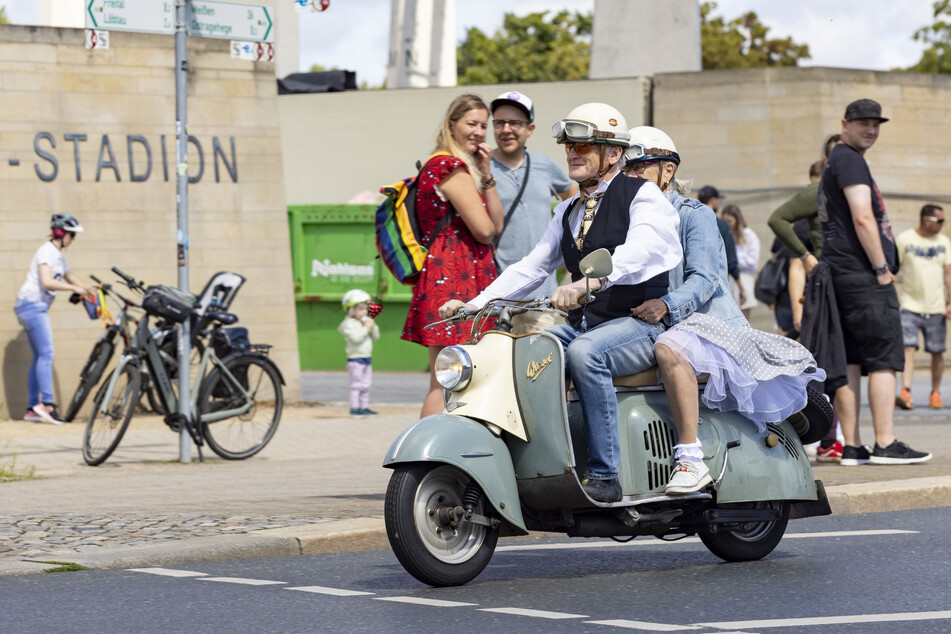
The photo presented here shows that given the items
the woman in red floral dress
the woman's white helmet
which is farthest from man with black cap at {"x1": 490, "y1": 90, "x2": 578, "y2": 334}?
the woman's white helmet

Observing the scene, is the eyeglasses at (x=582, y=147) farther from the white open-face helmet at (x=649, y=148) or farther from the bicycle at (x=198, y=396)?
the bicycle at (x=198, y=396)

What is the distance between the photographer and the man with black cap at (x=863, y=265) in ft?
31.3

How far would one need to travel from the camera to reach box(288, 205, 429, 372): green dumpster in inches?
866

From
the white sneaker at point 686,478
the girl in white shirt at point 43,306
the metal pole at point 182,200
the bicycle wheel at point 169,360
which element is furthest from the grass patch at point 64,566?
the girl in white shirt at point 43,306

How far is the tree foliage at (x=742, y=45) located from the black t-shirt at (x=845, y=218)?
48.8 metres

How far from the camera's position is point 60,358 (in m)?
15.1

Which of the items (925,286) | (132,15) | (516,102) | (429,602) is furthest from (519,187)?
(925,286)

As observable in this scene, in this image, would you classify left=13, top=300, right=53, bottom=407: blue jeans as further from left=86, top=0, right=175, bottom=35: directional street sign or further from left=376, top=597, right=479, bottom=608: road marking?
left=376, top=597, right=479, bottom=608: road marking

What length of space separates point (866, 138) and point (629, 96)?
13.7 m

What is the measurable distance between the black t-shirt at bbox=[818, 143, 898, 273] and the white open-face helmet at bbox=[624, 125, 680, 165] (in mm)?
3114

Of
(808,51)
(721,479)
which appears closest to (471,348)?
(721,479)

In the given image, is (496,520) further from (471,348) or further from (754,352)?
(754,352)

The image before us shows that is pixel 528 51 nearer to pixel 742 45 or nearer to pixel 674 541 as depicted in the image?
pixel 742 45

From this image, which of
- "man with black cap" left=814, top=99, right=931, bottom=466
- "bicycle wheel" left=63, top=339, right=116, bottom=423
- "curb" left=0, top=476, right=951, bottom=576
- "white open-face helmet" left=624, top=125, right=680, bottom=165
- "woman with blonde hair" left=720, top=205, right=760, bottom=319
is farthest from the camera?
"woman with blonde hair" left=720, top=205, right=760, bottom=319
